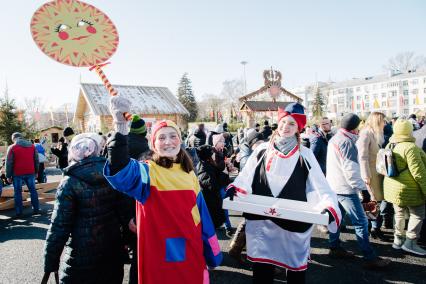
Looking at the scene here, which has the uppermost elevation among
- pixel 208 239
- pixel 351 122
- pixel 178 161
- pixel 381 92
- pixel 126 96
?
pixel 381 92

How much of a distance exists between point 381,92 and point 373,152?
86.7 m

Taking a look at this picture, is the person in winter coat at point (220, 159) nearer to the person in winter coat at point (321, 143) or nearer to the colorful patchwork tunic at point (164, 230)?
the person in winter coat at point (321, 143)

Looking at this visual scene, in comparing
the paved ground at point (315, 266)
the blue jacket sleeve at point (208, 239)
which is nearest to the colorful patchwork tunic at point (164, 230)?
the blue jacket sleeve at point (208, 239)

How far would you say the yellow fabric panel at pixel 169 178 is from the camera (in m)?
2.03

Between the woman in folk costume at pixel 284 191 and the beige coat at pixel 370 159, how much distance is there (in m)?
1.98

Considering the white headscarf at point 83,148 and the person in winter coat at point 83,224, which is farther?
the white headscarf at point 83,148

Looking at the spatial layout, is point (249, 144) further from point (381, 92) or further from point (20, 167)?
point (381, 92)

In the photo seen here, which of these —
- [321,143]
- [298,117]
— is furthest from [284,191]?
[321,143]

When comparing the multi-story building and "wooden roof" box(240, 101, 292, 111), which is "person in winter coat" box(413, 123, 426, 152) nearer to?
"wooden roof" box(240, 101, 292, 111)

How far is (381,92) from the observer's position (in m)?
78.3

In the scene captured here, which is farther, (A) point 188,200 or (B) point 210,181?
(B) point 210,181

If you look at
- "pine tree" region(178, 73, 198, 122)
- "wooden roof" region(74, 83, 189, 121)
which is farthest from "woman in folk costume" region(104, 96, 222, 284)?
"pine tree" region(178, 73, 198, 122)

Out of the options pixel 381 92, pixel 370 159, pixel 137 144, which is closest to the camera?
pixel 137 144

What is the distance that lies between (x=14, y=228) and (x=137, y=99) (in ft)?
67.3
